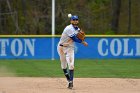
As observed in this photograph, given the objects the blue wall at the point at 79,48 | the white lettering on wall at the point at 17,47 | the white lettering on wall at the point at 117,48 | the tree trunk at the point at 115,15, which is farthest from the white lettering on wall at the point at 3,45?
the tree trunk at the point at 115,15

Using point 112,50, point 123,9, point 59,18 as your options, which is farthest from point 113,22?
point 112,50

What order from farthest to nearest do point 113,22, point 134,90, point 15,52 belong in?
point 113,22 → point 15,52 → point 134,90

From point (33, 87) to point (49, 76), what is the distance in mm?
3172

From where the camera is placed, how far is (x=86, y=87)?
1437cm

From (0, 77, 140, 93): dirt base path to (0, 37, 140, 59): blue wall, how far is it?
28.9 ft

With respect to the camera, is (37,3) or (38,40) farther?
(37,3)

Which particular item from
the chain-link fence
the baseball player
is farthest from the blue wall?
the baseball player

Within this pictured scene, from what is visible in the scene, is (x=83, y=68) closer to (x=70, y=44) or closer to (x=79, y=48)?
(x=79, y=48)

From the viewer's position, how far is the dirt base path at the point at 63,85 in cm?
1357

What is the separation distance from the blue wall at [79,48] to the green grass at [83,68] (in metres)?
0.95

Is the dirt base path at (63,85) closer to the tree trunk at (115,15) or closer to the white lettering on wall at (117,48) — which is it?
the white lettering on wall at (117,48)

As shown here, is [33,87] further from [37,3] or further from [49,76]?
[37,3]

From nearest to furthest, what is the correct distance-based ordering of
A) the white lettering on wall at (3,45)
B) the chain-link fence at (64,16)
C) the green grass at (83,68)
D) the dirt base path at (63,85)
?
the dirt base path at (63,85)
the green grass at (83,68)
the white lettering on wall at (3,45)
the chain-link fence at (64,16)

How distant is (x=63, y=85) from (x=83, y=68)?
18.5 ft
